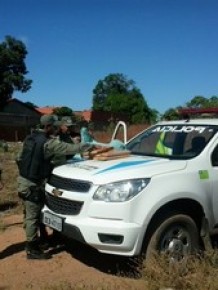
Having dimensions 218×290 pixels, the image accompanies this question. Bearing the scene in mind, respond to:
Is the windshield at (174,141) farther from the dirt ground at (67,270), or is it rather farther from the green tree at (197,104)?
the green tree at (197,104)

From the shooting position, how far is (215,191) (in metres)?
6.31

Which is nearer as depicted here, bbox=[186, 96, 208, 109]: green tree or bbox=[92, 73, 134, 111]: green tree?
bbox=[186, 96, 208, 109]: green tree

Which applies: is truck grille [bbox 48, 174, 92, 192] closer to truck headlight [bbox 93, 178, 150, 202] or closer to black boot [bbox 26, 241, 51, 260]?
truck headlight [bbox 93, 178, 150, 202]

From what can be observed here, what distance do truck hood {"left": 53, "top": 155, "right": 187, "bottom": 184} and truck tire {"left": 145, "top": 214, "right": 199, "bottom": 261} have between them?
522mm

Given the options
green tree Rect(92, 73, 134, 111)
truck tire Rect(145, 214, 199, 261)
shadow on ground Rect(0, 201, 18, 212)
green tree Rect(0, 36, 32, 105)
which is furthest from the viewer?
green tree Rect(92, 73, 134, 111)

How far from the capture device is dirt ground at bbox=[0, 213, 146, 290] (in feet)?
18.7

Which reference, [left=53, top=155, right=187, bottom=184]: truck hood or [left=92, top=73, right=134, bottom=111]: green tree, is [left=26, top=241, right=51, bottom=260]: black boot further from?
[left=92, top=73, right=134, bottom=111]: green tree

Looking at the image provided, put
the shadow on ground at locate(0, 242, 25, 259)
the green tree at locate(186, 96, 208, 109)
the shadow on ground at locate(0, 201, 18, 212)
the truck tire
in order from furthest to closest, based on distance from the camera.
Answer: the green tree at locate(186, 96, 208, 109)
the shadow on ground at locate(0, 201, 18, 212)
the shadow on ground at locate(0, 242, 25, 259)
the truck tire

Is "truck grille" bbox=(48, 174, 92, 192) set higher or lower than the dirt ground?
higher

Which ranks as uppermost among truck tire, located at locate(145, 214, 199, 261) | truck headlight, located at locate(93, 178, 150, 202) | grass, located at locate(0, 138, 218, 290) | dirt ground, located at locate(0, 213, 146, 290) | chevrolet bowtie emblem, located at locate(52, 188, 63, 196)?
truck headlight, located at locate(93, 178, 150, 202)

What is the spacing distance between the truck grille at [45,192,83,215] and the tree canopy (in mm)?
60581

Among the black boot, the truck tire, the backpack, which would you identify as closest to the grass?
the truck tire

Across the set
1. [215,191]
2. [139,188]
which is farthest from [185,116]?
[139,188]

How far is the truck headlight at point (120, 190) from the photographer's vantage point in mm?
5770
